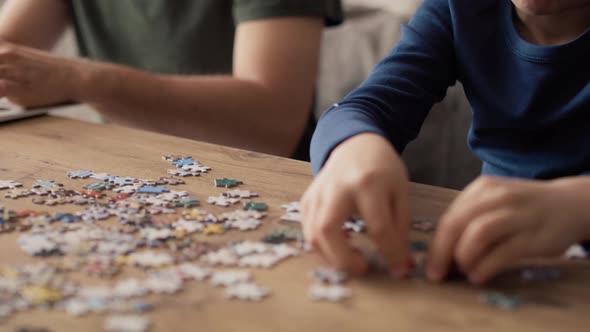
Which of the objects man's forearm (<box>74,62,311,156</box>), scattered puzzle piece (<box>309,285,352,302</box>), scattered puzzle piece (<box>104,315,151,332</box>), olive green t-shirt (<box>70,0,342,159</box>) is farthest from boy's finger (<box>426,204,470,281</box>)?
olive green t-shirt (<box>70,0,342,159</box>)

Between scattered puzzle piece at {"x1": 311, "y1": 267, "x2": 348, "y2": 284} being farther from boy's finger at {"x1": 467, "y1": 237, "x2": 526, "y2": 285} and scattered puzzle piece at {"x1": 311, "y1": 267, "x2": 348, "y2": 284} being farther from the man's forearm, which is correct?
the man's forearm

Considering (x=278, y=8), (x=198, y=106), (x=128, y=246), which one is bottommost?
(x=198, y=106)

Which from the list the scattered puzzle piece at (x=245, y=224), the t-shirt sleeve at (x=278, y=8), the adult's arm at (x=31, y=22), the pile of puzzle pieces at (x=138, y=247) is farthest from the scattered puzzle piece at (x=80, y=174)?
the adult's arm at (x=31, y=22)

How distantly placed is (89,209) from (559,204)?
1.98 ft

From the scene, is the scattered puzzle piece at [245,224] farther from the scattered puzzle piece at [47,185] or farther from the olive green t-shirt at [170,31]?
the olive green t-shirt at [170,31]

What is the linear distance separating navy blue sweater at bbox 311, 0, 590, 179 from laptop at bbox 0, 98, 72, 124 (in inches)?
30.4

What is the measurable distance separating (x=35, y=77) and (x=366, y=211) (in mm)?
1050

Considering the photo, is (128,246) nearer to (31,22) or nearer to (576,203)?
(576,203)

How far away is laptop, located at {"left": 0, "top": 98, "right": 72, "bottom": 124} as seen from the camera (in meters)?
1.40

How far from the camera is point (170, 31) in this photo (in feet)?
6.07

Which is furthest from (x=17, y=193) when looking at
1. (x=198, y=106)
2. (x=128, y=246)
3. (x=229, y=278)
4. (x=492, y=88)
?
(x=492, y=88)

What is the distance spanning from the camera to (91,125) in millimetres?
1372

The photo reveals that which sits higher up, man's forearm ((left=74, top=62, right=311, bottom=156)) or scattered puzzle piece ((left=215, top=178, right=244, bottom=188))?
scattered puzzle piece ((left=215, top=178, right=244, bottom=188))

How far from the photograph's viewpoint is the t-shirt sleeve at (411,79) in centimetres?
107
